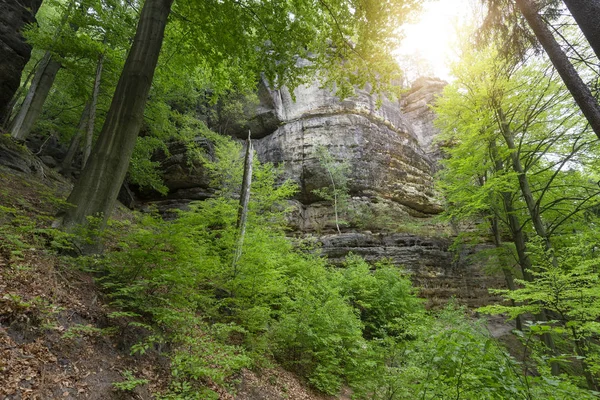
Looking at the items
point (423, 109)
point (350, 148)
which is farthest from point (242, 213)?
point (423, 109)

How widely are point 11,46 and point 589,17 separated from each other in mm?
15179

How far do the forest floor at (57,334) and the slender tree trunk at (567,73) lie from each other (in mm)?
6262

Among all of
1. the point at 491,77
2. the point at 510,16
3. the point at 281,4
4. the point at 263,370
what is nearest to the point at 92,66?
the point at 281,4

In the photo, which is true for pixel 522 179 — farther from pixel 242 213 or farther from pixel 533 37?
pixel 242 213

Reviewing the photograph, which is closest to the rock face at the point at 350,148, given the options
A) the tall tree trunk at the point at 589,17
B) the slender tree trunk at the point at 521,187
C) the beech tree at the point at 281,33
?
the slender tree trunk at the point at 521,187

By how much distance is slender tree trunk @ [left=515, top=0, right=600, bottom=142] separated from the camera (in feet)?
12.0

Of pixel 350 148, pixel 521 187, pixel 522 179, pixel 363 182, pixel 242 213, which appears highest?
pixel 350 148

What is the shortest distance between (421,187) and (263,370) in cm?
2301

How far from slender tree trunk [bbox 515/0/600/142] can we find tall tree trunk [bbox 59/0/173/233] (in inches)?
244

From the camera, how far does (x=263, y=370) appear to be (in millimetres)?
6367

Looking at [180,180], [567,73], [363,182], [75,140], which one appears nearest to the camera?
[567,73]

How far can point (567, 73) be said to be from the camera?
3945 millimetres

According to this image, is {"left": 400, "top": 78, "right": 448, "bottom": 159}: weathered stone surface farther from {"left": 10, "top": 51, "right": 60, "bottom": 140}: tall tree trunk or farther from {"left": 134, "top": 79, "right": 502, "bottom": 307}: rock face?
{"left": 10, "top": 51, "right": 60, "bottom": 140}: tall tree trunk

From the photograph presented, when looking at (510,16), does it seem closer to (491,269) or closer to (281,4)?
(281,4)
